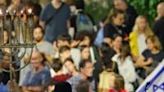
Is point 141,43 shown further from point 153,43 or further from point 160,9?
point 160,9

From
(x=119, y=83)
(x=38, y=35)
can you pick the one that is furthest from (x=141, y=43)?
(x=38, y=35)

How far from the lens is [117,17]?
18.7 ft

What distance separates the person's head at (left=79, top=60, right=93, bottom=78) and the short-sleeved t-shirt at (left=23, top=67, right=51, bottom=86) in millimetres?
389

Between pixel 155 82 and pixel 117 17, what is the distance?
914 mm

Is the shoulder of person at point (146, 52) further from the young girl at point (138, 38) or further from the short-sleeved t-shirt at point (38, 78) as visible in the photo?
the short-sleeved t-shirt at point (38, 78)

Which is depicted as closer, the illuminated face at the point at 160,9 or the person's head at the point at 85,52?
Result: the illuminated face at the point at 160,9

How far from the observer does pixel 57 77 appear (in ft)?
18.7

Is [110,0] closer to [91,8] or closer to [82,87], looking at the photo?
[91,8]

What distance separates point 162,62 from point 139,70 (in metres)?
0.28

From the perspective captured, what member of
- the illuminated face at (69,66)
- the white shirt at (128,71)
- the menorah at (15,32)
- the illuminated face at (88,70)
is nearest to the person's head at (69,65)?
the illuminated face at (69,66)

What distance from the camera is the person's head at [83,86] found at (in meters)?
5.70

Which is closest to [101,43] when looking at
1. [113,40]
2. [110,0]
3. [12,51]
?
[113,40]

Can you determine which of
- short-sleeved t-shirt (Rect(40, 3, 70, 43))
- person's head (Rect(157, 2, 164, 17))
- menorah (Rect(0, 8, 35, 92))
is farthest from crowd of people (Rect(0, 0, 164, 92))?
menorah (Rect(0, 8, 35, 92))

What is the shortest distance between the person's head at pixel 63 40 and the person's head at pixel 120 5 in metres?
0.65
